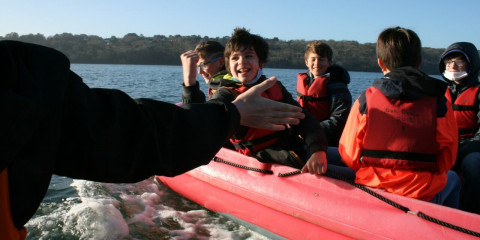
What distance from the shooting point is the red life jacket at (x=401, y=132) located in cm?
262

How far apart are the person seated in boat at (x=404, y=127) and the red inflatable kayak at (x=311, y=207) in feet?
0.57

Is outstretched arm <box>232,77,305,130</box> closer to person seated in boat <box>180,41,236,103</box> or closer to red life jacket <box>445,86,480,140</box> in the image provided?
person seated in boat <box>180,41,236,103</box>

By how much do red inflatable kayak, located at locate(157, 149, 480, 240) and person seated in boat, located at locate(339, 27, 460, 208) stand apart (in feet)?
0.57

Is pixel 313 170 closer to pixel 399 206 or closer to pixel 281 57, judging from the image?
pixel 399 206

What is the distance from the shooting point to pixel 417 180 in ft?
8.96

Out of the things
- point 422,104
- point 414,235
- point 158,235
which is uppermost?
point 422,104

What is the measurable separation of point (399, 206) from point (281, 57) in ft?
209

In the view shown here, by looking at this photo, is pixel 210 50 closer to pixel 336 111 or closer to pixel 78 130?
pixel 336 111

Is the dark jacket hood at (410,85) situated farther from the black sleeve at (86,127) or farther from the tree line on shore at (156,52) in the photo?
the tree line on shore at (156,52)

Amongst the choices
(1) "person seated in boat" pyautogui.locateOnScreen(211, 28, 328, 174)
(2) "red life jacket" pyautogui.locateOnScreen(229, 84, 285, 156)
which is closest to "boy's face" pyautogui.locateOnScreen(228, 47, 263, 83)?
(1) "person seated in boat" pyautogui.locateOnScreen(211, 28, 328, 174)

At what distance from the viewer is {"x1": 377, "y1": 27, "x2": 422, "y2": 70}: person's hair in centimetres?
276

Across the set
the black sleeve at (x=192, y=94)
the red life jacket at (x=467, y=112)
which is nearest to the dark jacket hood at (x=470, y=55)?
the red life jacket at (x=467, y=112)

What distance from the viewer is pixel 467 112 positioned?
402cm

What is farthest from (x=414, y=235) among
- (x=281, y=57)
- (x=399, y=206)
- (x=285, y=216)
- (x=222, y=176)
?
(x=281, y=57)
